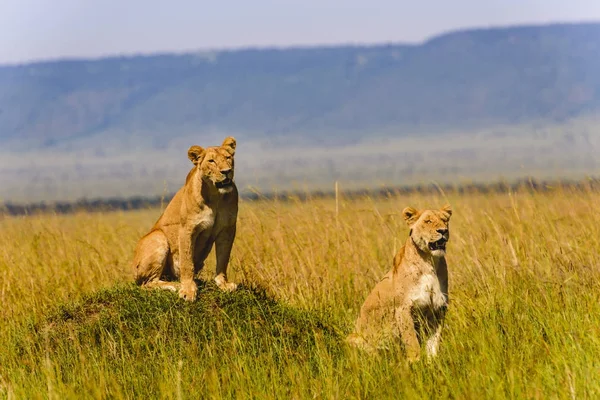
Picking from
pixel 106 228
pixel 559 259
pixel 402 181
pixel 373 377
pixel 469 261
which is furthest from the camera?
pixel 402 181

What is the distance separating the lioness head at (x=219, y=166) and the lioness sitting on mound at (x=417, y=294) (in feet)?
5.23

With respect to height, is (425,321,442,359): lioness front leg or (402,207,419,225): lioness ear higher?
(402,207,419,225): lioness ear

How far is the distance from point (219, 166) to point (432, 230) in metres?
1.94

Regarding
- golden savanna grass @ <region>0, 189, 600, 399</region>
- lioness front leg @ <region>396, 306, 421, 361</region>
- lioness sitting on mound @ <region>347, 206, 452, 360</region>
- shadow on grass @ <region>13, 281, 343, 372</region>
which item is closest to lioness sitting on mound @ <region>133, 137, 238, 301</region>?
shadow on grass @ <region>13, 281, 343, 372</region>

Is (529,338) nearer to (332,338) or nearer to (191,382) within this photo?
(332,338)

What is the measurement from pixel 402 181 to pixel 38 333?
16515 cm

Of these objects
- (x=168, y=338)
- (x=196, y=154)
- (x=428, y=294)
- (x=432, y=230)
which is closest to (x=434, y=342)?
(x=428, y=294)

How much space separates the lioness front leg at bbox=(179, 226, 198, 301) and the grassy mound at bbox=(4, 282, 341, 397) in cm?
8

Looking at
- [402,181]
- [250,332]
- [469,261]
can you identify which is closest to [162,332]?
[250,332]

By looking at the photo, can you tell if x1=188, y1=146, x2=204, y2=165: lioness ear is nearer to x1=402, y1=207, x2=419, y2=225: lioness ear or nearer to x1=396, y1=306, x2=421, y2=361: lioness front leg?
x1=402, y1=207, x2=419, y2=225: lioness ear

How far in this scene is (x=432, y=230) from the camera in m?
8.55

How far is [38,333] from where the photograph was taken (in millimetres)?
9562

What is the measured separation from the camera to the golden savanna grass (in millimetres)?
7680

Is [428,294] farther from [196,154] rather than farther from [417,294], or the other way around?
[196,154]
